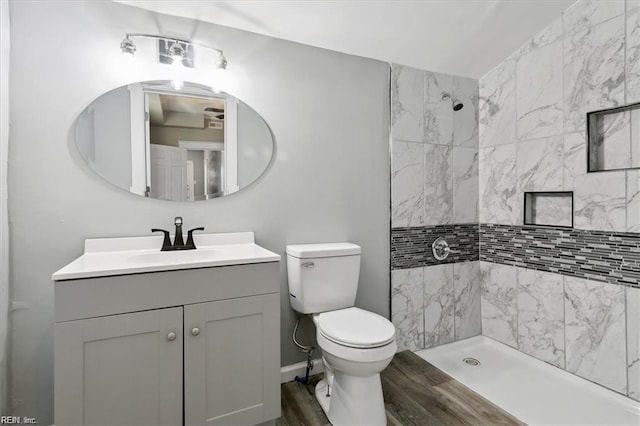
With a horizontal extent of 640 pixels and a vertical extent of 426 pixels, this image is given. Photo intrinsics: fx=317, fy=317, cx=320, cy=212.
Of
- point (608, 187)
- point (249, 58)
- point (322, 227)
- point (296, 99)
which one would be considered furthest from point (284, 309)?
point (608, 187)

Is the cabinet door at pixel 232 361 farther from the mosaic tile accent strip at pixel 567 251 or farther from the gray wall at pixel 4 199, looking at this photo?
the mosaic tile accent strip at pixel 567 251

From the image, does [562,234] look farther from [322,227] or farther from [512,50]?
[322,227]

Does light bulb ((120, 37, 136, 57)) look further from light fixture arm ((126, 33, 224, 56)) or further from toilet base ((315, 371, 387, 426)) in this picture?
toilet base ((315, 371, 387, 426))

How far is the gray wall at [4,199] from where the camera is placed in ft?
4.41

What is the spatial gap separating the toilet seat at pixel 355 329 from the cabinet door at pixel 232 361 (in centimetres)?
28

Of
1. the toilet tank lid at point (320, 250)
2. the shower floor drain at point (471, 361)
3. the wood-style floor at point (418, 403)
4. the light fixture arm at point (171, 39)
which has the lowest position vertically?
the wood-style floor at point (418, 403)

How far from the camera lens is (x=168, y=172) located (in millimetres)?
1722

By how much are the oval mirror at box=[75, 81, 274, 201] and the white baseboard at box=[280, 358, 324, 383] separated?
116 centimetres

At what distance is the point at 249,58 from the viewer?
6.14 feet

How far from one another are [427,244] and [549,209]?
0.83 m

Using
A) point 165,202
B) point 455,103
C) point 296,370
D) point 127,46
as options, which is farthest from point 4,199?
point 455,103

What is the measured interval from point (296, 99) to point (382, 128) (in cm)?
65

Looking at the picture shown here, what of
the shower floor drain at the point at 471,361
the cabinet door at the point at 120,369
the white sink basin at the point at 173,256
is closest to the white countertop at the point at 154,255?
the white sink basin at the point at 173,256

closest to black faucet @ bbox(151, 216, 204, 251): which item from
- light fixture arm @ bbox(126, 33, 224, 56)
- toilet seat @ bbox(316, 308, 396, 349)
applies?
toilet seat @ bbox(316, 308, 396, 349)
